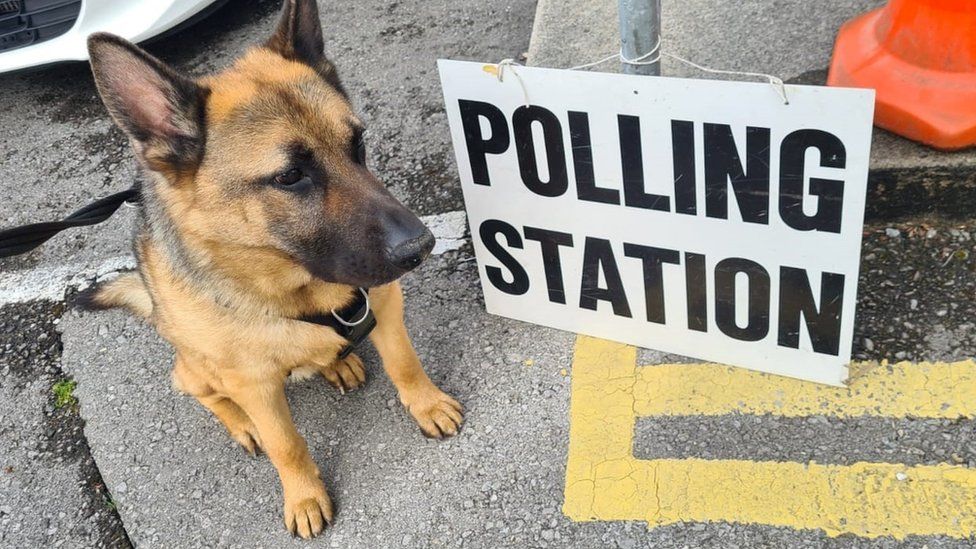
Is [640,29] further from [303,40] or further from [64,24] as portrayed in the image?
[64,24]

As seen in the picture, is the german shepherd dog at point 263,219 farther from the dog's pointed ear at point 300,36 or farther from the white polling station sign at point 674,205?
the white polling station sign at point 674,205

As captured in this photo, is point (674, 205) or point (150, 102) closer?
point (150, 102)

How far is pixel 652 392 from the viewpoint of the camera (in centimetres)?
260

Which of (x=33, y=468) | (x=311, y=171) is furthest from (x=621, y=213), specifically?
(x=33, y=468)

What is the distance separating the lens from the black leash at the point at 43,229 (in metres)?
2.23

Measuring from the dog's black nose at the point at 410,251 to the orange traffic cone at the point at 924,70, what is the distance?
6.13ft

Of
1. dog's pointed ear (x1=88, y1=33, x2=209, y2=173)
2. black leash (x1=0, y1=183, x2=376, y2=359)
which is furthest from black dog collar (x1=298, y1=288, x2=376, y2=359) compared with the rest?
dog's pointed ear (x1=88, y1=33, x2=209, y2=173)

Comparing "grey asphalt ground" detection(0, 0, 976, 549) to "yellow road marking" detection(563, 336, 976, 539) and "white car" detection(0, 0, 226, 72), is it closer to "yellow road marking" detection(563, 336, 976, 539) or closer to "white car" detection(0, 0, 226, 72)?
"yellow road marking" detection(563, 336, 976, 539)

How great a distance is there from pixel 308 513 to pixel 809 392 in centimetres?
167

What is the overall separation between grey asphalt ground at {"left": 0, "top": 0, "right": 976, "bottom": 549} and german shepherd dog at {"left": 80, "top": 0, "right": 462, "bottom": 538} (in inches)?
9.8

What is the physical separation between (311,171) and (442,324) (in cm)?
115

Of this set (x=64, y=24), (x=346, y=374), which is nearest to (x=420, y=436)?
(x=346, y=374)

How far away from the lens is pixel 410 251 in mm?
1989

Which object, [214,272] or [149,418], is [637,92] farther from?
[149,418]
